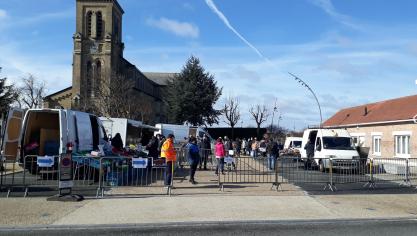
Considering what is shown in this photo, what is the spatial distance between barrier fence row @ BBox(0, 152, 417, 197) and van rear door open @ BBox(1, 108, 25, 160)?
1.31ft

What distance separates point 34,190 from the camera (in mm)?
14766

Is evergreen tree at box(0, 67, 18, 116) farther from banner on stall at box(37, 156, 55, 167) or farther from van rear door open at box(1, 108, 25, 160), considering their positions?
banner on stall at box(37, 156, 55, 167)

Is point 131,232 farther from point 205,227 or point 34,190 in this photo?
point 34,190

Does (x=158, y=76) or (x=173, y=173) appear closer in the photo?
(x=173, y=173)

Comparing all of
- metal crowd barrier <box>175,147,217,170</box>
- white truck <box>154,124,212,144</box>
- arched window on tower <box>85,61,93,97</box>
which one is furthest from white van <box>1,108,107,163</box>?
arched window on tower <box>85,61,93,97</box>

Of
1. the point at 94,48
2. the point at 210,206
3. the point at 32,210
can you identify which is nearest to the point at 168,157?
the point at 210,206

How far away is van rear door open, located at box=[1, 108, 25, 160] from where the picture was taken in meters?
17.6

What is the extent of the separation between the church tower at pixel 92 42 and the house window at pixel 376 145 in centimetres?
→ 4801

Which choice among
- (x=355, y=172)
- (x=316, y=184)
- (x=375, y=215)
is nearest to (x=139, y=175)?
(x=316, y=184)

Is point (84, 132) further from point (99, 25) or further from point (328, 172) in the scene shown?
point (99, 25)

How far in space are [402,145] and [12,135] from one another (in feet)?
74.8

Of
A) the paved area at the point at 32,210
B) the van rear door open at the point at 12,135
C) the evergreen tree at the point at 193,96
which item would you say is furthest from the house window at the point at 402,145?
the evergreen tree at the point at 193,96

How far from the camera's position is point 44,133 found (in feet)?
63.4

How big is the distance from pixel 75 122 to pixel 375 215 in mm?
11201
